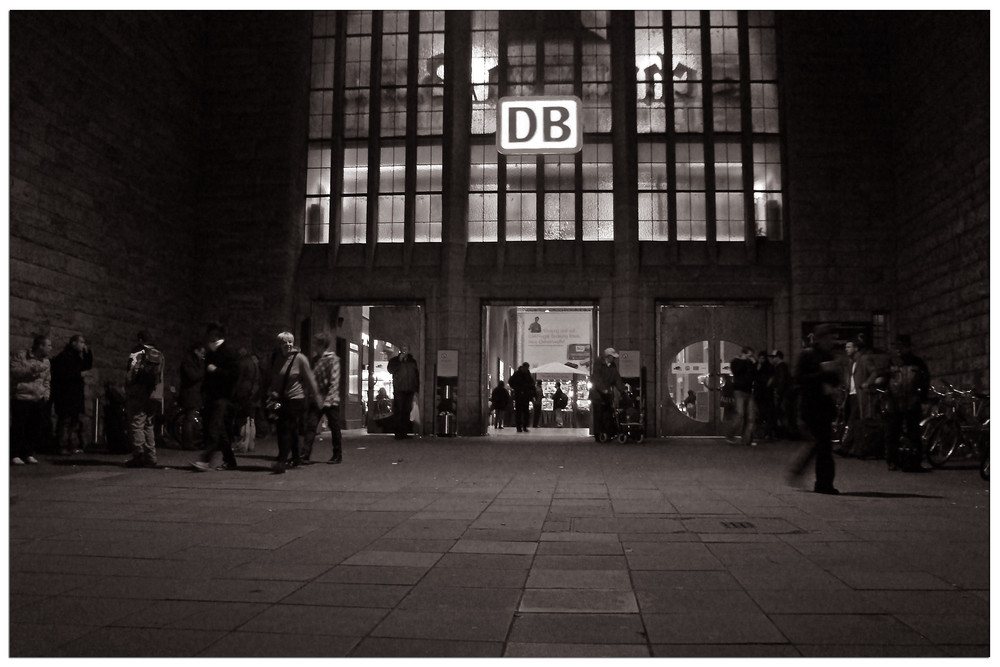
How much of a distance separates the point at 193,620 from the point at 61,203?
532 inches

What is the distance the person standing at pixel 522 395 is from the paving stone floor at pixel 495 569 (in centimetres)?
1175

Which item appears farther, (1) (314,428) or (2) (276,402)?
(1) (314,428)

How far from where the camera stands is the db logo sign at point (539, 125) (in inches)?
366

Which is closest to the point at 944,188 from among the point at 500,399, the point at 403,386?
the point at 403,386

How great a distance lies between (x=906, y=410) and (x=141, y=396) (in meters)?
9.33

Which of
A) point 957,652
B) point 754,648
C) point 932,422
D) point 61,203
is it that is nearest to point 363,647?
point 754,648

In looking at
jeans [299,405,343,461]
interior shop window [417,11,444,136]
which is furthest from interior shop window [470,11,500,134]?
jeans [299,405,343,461]

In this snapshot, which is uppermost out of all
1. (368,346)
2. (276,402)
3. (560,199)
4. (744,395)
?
(560,199)

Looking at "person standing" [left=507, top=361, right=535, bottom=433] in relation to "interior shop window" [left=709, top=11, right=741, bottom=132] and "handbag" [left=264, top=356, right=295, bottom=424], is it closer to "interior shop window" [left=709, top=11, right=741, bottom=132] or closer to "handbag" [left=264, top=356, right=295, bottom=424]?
"interior shop window" [left=709, top=11, right=741, bottom=132]

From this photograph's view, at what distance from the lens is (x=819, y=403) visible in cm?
785

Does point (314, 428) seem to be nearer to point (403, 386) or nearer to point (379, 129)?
point (403, 386)

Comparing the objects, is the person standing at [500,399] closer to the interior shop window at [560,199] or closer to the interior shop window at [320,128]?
the interior shop window at [560,199]

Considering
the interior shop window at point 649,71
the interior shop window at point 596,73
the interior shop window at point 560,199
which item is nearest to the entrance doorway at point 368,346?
the interior shop window at point 560,199

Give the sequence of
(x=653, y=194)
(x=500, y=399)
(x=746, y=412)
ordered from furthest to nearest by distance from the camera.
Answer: (x=500, y=399)
(x=653, y=194)
(x=746, y=412)
